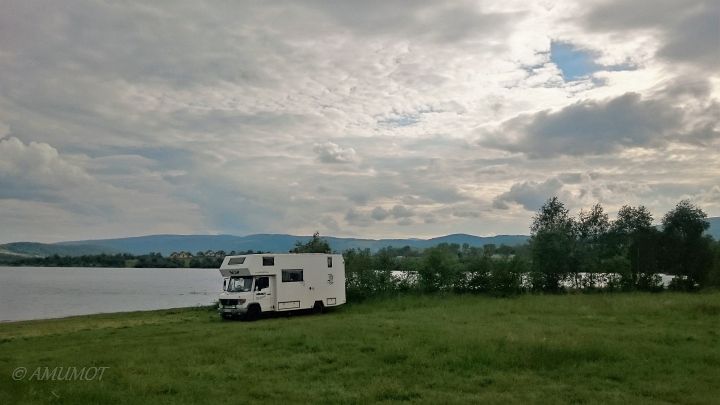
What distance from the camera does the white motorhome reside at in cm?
2896

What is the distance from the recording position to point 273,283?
98.0 ft

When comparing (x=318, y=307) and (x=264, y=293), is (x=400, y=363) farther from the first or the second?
(x=318, y=307)

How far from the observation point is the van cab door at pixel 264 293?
29016mm

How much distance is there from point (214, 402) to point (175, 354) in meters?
5.83

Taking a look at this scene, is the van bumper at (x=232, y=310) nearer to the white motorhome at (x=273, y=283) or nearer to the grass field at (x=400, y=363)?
the white motorhome at (x=273, y=283)

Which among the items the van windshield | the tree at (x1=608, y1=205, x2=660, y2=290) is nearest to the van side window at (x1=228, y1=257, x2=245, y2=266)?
the van windshield

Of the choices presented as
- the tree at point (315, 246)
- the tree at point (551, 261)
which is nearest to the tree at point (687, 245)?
the tree at point (551, 261)

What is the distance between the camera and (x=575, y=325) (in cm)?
2045

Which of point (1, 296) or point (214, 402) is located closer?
point (214, 402)

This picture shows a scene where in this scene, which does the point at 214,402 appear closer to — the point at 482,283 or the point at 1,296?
the point at 482,283

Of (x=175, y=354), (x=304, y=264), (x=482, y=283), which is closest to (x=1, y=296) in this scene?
(x=304, y=264)

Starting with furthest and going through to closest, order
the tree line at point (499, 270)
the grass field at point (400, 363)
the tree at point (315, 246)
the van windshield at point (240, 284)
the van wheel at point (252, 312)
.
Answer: the tree at point (315, 246)
the tree line at point (499, 270)
the van windshield at point (240, 284)
the van wheel at point (252, 312)
the grass field at point (400, 363)

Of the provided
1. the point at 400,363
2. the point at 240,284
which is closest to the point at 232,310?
the point at 240,284

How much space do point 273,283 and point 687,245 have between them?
128 ft
